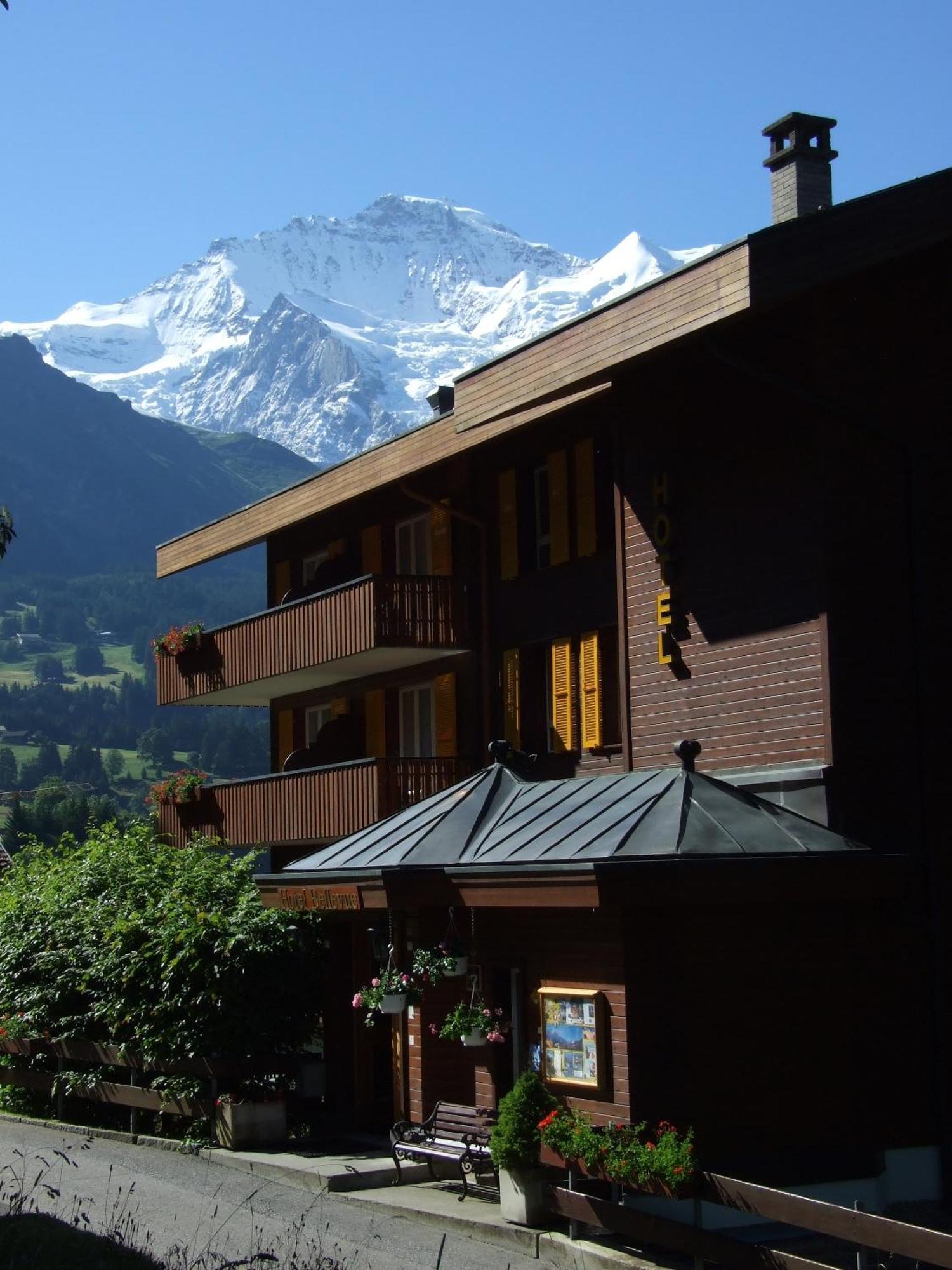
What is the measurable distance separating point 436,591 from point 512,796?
24.4ft

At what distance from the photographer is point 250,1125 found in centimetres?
2100

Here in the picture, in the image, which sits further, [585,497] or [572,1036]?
[585,497]

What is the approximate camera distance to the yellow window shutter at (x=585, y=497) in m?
23.4

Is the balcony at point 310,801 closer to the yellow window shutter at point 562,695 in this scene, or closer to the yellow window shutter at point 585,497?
the yellow window shutter at point 562,695

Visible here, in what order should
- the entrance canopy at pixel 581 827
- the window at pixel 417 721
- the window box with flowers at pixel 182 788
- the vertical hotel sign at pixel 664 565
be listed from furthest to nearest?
1. the window box with flowers at pixel 182 788
2. the window at pixel 417 721
3. the vertical hotel sign at pixel 664 565
4. the entrance canopy at pixel 581 827

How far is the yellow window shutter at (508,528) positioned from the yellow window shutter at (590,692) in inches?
92.2

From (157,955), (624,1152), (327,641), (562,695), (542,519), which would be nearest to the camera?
(624,1152)

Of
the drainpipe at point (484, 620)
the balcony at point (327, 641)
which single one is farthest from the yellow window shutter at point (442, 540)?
the balcony at point (327, 641)

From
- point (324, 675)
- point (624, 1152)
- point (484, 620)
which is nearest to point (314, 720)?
point (324, 675)

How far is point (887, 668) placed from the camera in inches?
720

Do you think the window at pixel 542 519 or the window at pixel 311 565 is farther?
the window at pixel 311 565

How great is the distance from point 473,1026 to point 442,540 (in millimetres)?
10528

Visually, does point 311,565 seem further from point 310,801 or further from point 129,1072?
point 129,1072

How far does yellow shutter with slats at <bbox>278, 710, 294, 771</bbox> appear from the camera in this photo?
109ft
